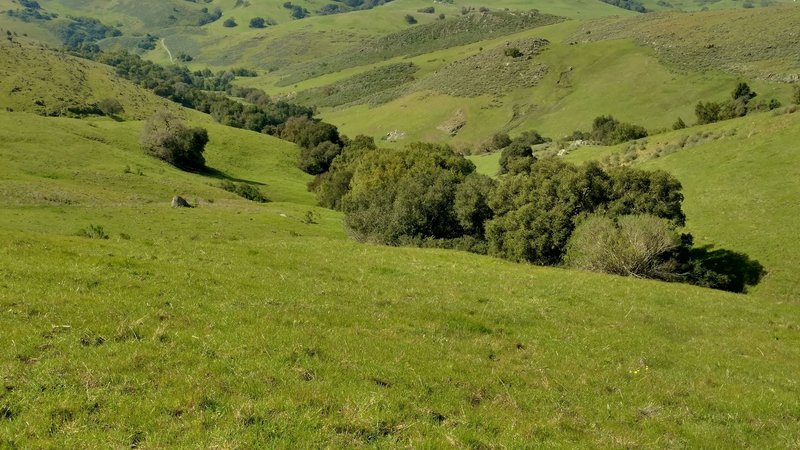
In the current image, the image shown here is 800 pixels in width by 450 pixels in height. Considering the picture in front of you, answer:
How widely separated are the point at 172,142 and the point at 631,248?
89.4 metres

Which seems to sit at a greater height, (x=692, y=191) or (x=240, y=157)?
(x=692, y=191)

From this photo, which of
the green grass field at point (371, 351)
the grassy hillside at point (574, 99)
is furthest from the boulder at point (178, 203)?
the grassy hillside at point (574, 99)

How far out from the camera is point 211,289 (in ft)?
62.4

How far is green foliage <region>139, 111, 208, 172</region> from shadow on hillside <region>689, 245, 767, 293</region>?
3548 inches

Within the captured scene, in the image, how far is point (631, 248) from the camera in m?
41.5

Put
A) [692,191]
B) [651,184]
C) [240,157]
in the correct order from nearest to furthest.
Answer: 1. [651,184]
2. [692,191]
3. [240,157]

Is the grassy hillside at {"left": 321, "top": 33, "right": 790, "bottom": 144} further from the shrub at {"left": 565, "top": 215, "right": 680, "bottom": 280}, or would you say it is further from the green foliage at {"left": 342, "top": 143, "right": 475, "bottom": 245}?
the shrub at {"left": 565, "top": 215, "right": 680, "bottom": 280}

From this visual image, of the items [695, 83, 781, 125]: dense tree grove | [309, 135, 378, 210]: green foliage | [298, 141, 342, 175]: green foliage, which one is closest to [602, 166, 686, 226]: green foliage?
[695, 83, 781, 125]: dense tree grove

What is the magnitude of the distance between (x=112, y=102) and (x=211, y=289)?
491 ft

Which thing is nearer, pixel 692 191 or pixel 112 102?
pixel 692 191

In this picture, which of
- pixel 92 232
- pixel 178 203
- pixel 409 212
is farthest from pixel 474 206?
pixel 92 232

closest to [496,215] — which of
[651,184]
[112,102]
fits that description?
[651,184]

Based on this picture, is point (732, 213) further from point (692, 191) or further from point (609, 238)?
point (609, 238)

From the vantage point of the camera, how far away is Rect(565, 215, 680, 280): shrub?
4166cm
